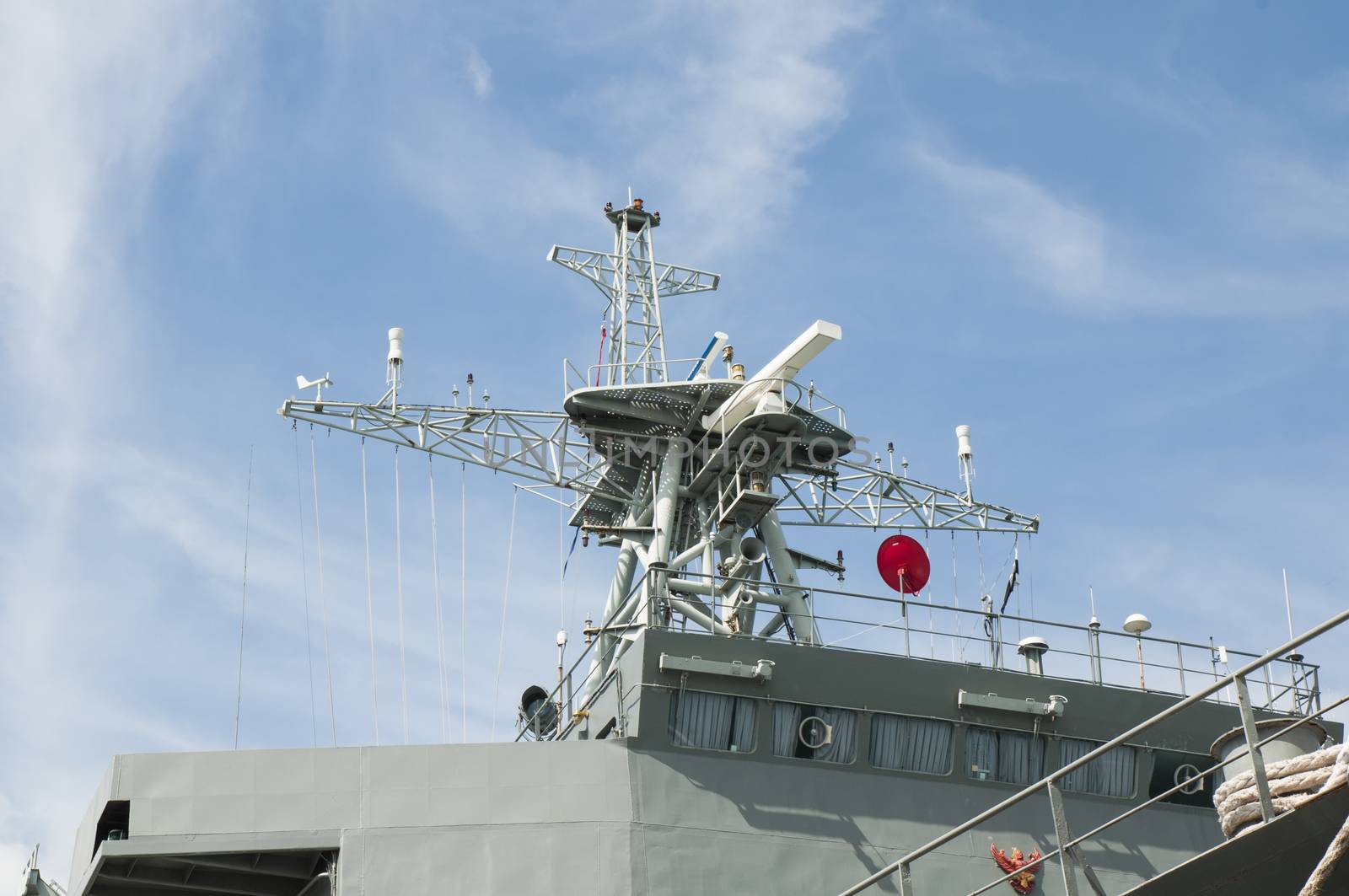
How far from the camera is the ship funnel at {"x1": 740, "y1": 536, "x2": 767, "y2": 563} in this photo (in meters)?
22.1

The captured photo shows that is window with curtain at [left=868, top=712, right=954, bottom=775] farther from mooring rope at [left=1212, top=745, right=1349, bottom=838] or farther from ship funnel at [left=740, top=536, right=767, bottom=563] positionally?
mooring rope at [left=1212, top=745, right=1349, bottom=838]

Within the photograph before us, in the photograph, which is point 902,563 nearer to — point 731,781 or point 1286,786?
point 731,781

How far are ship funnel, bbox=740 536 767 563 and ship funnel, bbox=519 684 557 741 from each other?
11.5 ft

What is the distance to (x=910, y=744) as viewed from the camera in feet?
63.5

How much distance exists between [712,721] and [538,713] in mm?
4099

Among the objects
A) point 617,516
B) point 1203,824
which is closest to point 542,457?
point 617,516

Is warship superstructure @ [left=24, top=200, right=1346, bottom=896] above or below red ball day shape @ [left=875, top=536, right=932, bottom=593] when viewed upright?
below

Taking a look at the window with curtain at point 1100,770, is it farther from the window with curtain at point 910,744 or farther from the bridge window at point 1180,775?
the window with curtain at point 910,744

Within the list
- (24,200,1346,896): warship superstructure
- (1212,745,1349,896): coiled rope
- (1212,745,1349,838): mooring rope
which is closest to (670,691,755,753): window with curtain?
(24,200,1346,896): warship superstructure

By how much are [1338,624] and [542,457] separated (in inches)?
670

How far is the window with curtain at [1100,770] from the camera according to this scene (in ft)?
65.2

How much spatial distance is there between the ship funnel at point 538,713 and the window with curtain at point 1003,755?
593 centimetres

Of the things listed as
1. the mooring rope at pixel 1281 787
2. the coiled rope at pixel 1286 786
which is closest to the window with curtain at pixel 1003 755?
the coiled rope at pixel 1286 786

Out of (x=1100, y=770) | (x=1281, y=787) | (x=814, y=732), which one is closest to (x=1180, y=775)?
(x=1100, y=770)
